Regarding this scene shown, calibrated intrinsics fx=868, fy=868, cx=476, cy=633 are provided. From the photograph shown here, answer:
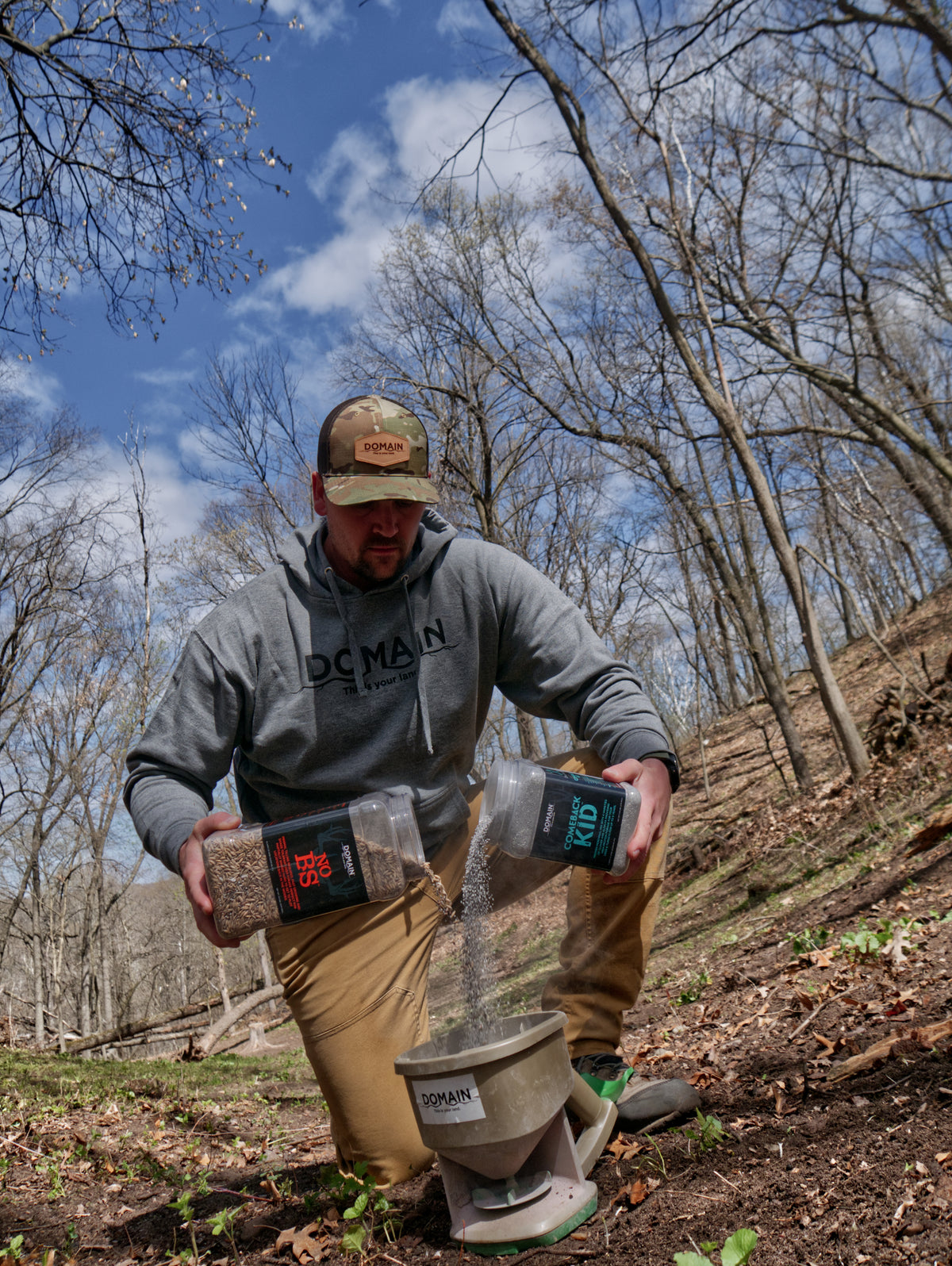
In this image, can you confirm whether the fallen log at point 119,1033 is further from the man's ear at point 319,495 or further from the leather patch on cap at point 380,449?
the leather patch on cap at point 380,449

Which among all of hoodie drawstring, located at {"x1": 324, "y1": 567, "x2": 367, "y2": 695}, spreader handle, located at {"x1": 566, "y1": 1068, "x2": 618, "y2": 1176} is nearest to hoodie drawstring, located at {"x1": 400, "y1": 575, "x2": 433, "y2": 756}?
hoodie drawstring, located at {"x1": 324, "y1": 567, "x2": 367, "y2": 695}

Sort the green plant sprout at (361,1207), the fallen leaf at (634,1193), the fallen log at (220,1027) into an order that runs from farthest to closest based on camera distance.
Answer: the fallen log at (220,1027)
the green plant sprout at (361,1207)
the fallen leaf at (634,1193)

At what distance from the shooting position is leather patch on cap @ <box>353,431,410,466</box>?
276cm

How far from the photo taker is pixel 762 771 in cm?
1334

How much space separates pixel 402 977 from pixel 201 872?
0.87 metres

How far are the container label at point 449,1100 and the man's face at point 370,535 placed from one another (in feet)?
5.21

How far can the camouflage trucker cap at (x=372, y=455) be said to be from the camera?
2703mm

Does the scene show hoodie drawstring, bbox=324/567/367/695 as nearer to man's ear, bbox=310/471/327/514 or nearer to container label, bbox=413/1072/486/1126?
man's ear, bbox=310/471/327/514

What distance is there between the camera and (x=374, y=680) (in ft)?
9.63

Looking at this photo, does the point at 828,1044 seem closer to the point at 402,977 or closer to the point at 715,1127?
the point at 715,1127

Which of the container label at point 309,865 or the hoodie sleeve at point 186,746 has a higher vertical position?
the hoodie sleeve at point 186,746

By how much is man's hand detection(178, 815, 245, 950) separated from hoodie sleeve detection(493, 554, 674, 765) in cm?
110

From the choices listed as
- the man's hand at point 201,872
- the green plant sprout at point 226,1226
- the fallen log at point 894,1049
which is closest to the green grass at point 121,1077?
the green plant sprout at point 226,1226

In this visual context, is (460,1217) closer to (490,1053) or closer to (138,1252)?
(490,1053)
